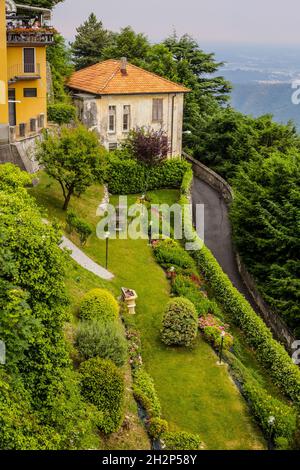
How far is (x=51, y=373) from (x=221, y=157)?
42.0m

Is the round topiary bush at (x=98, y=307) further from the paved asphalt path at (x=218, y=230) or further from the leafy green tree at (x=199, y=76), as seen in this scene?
the leafy green tree at (x=199, y=76)

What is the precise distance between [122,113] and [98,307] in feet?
84.4

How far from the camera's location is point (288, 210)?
31875 mm

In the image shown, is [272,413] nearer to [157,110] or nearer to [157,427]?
[157,427]

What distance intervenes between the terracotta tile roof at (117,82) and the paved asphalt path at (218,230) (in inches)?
345

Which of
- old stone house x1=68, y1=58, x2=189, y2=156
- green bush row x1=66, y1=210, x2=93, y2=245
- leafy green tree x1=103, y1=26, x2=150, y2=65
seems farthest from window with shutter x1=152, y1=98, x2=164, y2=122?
green bush row x1=66, y1=210, x2=93, y2=245

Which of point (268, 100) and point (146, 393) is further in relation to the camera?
point (268, 100)

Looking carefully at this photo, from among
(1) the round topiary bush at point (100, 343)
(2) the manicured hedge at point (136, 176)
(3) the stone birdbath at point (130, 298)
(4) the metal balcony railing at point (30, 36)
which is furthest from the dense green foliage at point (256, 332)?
(4) the metal balcony railing at point (30, 36)

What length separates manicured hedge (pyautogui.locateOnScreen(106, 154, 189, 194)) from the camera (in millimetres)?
40156

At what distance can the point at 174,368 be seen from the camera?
21.5 m

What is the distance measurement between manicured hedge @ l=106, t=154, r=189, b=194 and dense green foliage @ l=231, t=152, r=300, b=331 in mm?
7921

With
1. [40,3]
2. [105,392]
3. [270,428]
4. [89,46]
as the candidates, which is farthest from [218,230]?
[89,46]

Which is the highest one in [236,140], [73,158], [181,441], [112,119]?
[112,119]
